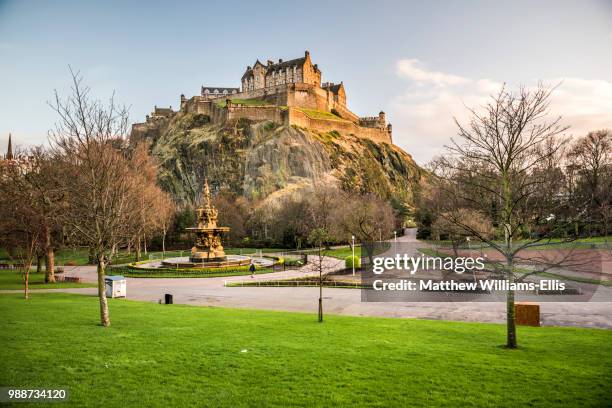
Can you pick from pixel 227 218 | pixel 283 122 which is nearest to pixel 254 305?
pixel 227 218

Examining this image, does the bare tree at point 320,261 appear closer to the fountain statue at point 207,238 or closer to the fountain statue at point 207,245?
the fountain statue at point 207,245

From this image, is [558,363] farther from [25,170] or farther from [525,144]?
[25,170]

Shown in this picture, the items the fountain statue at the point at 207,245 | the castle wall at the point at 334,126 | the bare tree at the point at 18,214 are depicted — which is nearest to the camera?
the bare tree at the point at 18,214

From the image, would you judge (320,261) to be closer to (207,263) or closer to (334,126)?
(207,263)

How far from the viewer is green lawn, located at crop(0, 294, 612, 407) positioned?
248 inches

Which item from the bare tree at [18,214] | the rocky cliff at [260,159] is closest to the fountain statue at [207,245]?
the bare tree at [18,214]

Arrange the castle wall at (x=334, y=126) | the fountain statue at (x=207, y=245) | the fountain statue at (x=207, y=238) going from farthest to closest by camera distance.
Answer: the castle wall at (x=334, y=126) → the fountain statue at (x=207, y=238) → the fountain statue at (x=207, y=245)

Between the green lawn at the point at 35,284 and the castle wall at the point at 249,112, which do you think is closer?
the green lawn at the point at 35,284

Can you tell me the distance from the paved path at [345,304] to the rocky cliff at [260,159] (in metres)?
48.9

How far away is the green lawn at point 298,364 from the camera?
6.29 metres

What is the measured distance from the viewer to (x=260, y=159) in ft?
277

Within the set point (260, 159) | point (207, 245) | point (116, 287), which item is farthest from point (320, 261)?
point (260, 159)

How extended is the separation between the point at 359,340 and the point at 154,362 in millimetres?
4777

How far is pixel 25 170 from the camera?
3434 centimetres
